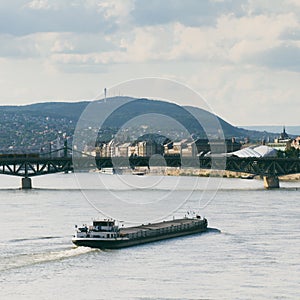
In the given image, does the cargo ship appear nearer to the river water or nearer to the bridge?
the river water

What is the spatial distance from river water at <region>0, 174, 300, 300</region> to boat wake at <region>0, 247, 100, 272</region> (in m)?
0.03

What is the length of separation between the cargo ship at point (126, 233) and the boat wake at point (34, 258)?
1.40 metres

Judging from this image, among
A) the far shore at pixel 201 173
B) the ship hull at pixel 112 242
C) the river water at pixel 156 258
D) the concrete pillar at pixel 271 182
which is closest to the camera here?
the river water at pixel 156 258

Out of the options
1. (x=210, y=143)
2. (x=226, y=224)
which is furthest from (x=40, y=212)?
(x=210, y=143)

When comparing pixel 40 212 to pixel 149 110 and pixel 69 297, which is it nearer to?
pixel 69 297

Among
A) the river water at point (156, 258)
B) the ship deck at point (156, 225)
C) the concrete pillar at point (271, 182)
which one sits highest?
the concrete pillar at point (271, 182)

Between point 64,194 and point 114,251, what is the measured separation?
41.4 metres

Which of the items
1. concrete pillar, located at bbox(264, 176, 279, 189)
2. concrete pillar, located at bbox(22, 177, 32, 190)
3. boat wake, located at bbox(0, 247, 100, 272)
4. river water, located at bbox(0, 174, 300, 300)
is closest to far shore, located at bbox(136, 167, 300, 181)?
concrete pillar, located at bbox(264, 176, 279, 189)

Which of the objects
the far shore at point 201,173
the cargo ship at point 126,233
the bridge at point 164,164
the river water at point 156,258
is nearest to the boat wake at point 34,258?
the river water at point 156,258

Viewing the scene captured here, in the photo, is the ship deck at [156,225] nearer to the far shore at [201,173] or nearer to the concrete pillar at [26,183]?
the concrete pillar at [26,183]

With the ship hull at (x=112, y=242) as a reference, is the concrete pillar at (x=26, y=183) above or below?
above

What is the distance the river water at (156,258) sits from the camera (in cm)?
4469

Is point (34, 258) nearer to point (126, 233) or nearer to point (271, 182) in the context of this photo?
point (126, 233)

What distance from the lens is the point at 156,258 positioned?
174ft
